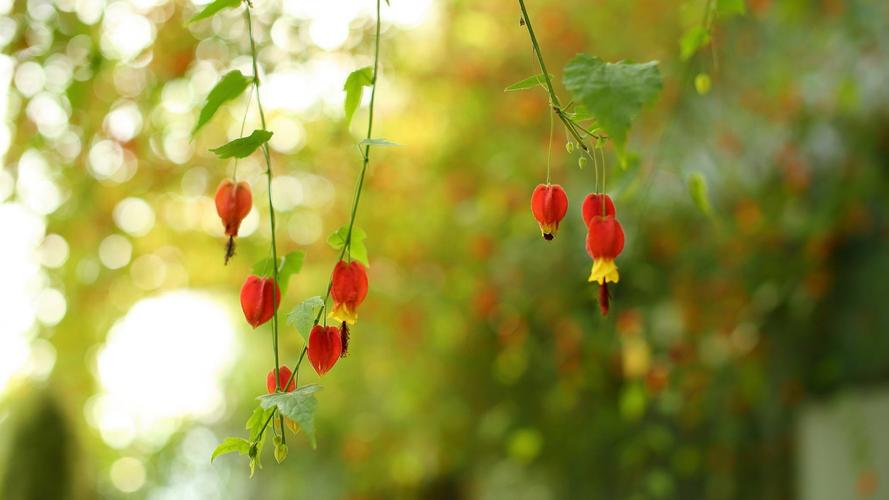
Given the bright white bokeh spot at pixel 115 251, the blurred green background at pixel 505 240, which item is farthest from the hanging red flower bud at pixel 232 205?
the bright white bokeh spot at pixel 115 251

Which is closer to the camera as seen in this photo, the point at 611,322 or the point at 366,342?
the point at 611,322

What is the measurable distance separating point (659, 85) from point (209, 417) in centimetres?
595

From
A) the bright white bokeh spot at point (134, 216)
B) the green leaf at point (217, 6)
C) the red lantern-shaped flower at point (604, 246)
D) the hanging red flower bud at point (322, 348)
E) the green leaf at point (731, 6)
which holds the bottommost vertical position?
the hanging red flower bud at point (322, 348)

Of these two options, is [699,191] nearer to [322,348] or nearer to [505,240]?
[322,348]

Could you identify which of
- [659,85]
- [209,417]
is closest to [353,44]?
[659,85]

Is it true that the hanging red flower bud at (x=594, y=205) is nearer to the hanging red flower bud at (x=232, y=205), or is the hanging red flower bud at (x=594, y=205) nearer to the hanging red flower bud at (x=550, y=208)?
the hanging red flower bud at (x=550, y=208)

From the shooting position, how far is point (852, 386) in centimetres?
309

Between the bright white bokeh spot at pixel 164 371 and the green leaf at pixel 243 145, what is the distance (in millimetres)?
3898

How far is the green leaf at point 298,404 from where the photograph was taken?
647 mm

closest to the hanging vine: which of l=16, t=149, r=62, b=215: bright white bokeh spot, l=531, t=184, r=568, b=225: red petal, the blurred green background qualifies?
l=531, t=184, r=568, b=225: red petal

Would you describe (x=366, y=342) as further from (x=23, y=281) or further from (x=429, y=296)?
(x=23, y=281)

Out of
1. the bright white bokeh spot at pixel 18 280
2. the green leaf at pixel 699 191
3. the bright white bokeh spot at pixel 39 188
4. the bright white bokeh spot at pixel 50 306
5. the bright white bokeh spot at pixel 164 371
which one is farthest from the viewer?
the bright white bokeh spot at pixel 164 371

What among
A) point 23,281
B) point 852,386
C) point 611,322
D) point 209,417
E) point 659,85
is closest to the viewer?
point 659,85

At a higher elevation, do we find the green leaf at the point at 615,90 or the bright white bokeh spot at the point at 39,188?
the bright white bokeh spot at the point at 39,188
